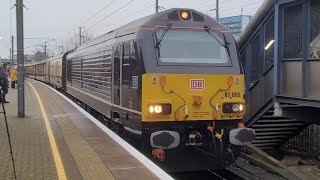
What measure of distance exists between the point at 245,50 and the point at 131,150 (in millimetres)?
6925

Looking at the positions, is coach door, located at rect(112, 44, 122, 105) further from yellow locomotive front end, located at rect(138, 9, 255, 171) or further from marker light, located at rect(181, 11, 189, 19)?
marker light, located at rect(181, 11, 189, 19)

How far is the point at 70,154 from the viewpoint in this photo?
8430 mm

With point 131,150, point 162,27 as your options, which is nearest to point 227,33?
point 162,27

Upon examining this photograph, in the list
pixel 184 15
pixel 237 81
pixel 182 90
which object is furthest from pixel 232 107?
pixel 184 15

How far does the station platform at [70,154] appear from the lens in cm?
702

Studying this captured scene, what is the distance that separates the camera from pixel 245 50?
1443 cm

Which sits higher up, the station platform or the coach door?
the coach door

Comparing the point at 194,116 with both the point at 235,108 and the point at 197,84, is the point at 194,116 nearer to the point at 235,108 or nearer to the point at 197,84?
the point at 197,84

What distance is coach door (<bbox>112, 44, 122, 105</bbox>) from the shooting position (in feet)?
31.9

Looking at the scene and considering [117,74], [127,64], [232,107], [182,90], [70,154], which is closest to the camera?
[70,154]

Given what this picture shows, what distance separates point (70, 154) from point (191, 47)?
10.0 feet

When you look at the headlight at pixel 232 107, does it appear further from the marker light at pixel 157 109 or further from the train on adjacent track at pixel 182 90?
the marker light at pixel 157 109

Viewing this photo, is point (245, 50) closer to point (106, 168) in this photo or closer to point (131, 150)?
point (131, 150)

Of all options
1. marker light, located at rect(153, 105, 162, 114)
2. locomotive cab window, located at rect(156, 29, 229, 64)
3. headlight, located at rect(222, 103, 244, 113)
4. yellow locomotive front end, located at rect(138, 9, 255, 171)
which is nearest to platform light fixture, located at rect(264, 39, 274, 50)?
yellow locomotive front end, located at rect(138, 9, 255, 171)
